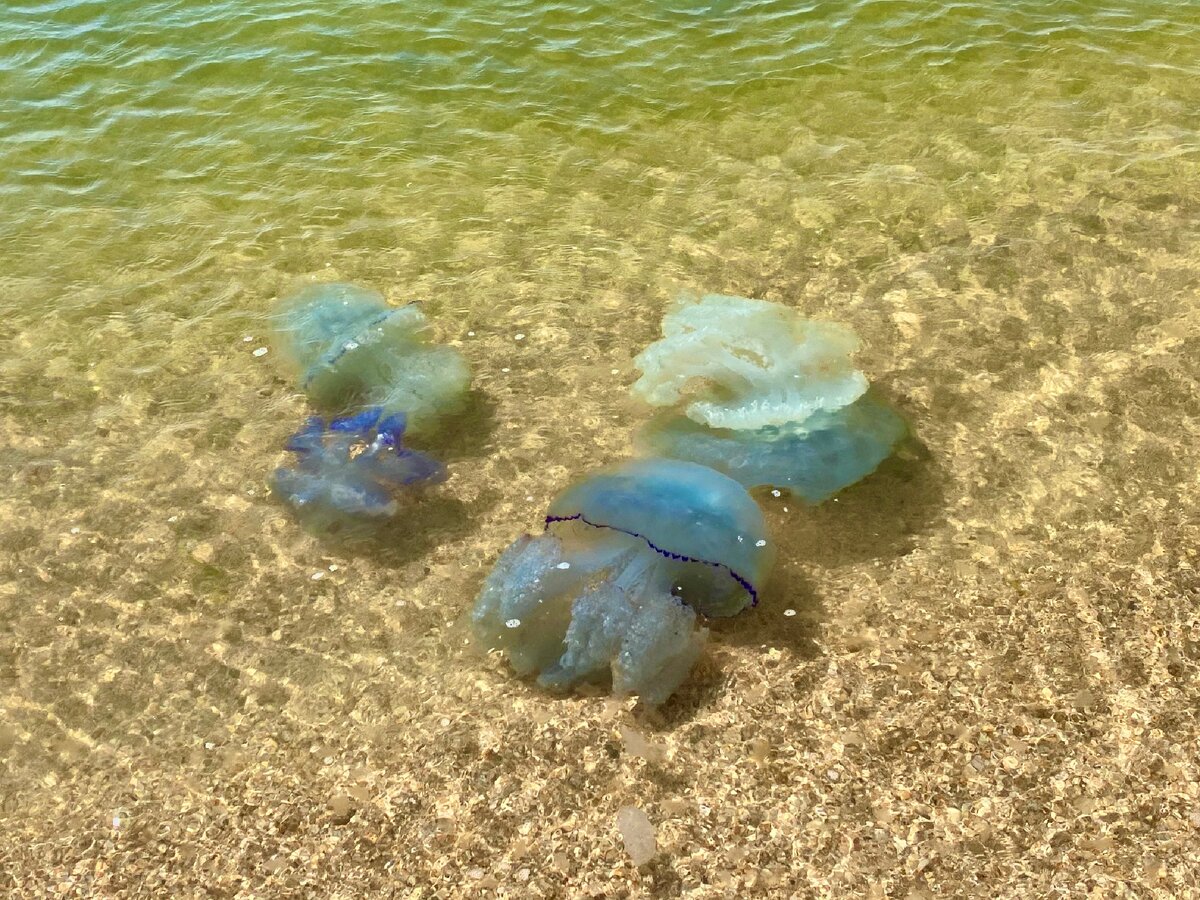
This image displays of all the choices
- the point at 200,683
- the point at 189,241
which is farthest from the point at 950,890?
the point at 189,241

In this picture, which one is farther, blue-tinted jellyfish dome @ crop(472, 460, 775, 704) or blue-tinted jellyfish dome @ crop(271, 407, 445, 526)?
blue-tinted jellyfish dome @ crop(271, 407, 445, 526)

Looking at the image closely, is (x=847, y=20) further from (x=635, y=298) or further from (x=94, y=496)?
(x=94, y=496)

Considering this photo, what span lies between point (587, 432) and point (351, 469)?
4.46 feet

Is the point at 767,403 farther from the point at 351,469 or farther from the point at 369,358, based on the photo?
the point at 369,358

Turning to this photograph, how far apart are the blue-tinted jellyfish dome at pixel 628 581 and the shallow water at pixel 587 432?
179 millimetres

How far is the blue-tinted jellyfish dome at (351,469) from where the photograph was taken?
5.50m

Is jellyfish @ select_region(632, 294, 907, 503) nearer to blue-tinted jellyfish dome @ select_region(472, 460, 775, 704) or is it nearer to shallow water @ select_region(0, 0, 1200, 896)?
shallow water @ select_region(0, 0, 1200, 896)

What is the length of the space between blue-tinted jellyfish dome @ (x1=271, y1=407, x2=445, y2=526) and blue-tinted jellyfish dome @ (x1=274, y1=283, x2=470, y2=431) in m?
0.17

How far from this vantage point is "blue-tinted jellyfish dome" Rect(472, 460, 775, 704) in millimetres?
4551

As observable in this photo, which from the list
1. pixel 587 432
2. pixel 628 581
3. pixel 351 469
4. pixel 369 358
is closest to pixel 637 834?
pixel 628 581

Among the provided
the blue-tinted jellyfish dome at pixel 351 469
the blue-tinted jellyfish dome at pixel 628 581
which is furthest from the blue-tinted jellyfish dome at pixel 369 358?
the blue-tinted jellyfish dome at pixel 628 581

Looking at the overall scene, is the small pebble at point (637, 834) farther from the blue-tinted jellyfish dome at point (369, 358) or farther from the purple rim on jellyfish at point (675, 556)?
the blue-tinted jellyfish dome at point (369, 358)

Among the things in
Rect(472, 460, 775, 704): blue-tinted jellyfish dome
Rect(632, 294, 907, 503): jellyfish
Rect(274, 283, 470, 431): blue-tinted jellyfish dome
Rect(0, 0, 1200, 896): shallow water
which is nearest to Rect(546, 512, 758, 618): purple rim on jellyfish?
Rect(472, 460, 775, 704): blue-tinted jellyfish dome

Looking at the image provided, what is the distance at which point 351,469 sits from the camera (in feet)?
18.6
